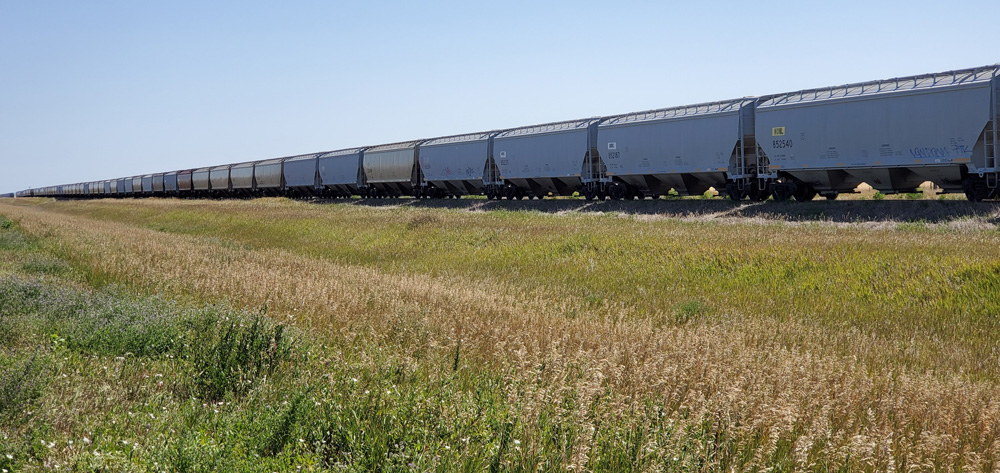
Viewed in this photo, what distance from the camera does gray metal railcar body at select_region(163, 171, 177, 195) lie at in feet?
305

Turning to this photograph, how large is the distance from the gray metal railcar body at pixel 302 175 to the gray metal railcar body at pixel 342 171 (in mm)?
792

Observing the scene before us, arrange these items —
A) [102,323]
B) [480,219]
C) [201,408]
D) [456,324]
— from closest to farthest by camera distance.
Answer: [201,408]
[102,323]
[456,324]
[480,219]

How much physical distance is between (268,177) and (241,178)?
6.07 m

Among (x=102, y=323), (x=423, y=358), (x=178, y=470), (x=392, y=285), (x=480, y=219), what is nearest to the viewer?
(x=178, y=470)

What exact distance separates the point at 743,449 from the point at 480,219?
2427 centimetres

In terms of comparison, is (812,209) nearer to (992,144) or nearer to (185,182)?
(992,144)

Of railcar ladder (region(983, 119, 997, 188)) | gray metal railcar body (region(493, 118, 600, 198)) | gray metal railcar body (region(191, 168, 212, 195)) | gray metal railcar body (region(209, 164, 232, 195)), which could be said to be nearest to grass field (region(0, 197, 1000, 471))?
railcar ladder (region(983, 119, 997, 188))

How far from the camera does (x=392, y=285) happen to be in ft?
40.9

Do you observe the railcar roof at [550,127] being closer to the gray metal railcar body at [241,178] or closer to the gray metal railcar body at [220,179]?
the gray metal railcar body at [241,178]

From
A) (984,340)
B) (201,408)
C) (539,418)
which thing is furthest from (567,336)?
(984,340)

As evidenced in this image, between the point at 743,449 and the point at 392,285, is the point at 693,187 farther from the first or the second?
the point at 743,449

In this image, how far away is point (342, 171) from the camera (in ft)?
197

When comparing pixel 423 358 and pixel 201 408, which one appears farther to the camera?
pixel 423 358

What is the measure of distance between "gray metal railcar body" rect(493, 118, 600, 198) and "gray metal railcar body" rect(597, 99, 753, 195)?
4.89ft
